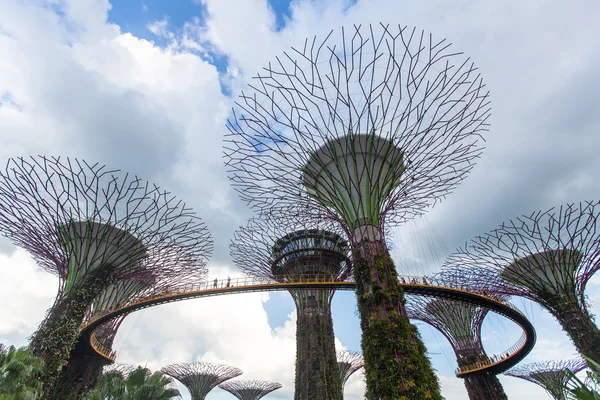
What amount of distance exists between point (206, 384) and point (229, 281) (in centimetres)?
2473

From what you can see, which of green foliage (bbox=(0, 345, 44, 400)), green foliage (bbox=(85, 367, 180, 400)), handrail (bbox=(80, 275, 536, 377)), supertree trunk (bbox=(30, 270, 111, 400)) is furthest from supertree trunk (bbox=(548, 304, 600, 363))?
supertree trunk (bbox=(30, 270, 111, 400))

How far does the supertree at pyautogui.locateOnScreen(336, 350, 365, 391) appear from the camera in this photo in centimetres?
3938

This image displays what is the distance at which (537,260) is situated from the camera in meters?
23.5

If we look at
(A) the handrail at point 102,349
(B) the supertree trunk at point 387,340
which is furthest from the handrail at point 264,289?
(B) the supertree trunk at point 387,340

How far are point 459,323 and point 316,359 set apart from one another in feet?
43.0

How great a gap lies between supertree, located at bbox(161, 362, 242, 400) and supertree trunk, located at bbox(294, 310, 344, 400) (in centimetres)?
2013

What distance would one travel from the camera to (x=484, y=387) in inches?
1058

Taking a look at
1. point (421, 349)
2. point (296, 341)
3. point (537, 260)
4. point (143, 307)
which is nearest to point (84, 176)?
point (143, 307)

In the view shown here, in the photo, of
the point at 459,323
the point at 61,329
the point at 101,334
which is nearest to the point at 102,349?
the point at 101,334

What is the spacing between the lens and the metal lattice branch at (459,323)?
28.0m

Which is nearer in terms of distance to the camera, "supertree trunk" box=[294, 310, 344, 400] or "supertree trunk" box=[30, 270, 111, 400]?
"supertree trunk" box=[30, 270, 111, 400]

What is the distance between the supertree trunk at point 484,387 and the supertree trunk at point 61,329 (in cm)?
2824

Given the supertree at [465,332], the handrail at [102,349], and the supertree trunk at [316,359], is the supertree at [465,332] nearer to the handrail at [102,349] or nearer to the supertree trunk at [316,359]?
the supertree trunk at [316,359]

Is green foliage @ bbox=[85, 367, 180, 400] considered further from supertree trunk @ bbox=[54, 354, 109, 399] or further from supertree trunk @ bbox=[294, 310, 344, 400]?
supertree trunk @ bbox=[294, 310, 344, 400]
